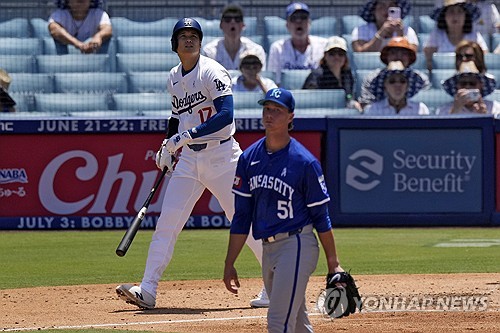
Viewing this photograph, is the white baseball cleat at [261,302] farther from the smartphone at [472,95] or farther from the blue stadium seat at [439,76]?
the blue stadium seat at [439,76]

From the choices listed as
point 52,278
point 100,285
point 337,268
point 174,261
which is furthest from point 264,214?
point 174,261

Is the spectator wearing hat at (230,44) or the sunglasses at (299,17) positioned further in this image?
the sunglasses at (299,17)

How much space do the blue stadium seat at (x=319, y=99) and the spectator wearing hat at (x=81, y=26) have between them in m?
3.13

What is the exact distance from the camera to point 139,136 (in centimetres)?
1395

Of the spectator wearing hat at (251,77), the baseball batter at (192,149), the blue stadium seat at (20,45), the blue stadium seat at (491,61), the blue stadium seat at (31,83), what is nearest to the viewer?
the baseball batter at (192,149)

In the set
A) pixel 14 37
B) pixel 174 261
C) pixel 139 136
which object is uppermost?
pixel 14 37

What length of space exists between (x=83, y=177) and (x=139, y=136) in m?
0.88

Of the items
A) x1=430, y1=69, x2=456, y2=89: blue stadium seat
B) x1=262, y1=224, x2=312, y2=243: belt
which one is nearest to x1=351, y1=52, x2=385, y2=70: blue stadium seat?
x1=430, y1=69, x2=456, y2=89: blue stadium seat

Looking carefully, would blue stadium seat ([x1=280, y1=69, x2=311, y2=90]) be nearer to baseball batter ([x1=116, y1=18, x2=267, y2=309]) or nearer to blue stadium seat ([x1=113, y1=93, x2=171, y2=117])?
blue stadium seat ([x1=113, y1=93, x2=171, y2=117])

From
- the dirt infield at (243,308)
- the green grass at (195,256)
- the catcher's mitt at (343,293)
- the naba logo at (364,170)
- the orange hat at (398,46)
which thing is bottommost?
the green grass at (195,256)

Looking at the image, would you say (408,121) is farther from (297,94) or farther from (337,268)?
(337,268)

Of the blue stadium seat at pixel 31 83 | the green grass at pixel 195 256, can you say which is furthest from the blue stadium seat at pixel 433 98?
the blue stadium seat at pixel 31 83

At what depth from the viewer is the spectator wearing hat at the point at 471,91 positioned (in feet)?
46.7

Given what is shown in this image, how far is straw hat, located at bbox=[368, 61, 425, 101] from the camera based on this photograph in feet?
46.6
